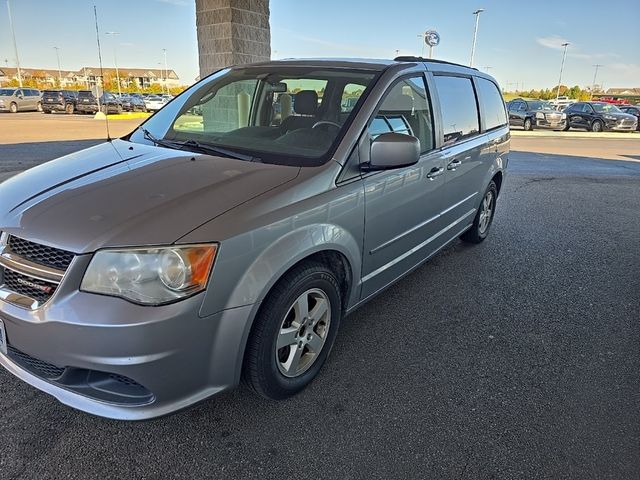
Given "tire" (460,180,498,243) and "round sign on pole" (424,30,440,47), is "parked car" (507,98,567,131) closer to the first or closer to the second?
"round sign on pole" (424,30,440,47)

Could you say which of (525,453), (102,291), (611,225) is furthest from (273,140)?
(611,225)

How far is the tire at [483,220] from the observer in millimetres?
4879

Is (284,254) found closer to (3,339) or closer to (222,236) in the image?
(222,236)

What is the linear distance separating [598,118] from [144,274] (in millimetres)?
26772

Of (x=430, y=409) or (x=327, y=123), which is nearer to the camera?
(x=430, y=409)

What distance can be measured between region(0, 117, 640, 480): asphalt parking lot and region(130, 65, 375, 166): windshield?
1.34 metres

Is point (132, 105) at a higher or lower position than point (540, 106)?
lower

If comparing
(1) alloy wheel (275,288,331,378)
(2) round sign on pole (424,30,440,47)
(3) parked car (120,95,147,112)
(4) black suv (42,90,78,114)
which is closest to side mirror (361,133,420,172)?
(1) alloy wheel (275,288,331,378)

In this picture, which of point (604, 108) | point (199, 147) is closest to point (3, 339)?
point (199, 147)

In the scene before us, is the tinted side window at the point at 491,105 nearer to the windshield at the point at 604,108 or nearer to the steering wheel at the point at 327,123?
the steering wheel at the point at 327,123

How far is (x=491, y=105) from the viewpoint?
480 centimetres

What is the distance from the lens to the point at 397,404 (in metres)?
2.46

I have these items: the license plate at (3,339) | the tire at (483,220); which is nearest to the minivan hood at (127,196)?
the license plate at (3,339)

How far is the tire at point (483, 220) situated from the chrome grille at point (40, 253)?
13.0 feet
